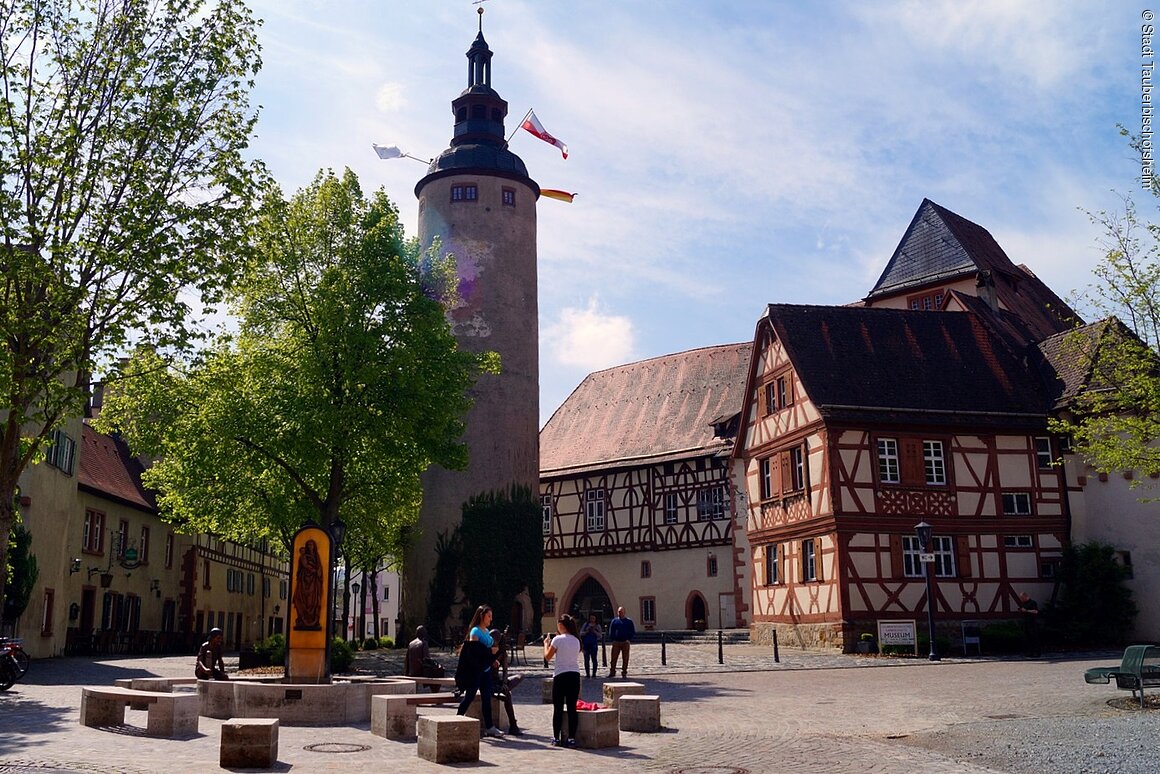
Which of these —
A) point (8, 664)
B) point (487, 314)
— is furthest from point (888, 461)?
point (8, 664)

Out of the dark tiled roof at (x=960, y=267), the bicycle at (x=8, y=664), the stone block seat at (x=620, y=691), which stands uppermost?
the dark tiled roof at (x=960, y=267)

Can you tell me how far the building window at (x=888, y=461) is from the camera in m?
32.1

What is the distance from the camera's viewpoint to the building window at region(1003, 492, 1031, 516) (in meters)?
32.8

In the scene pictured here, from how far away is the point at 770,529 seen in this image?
3550 centimetres

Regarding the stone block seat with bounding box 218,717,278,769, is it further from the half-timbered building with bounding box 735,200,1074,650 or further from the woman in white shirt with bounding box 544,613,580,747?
the half-timbered building with bounding box 735,200,1074,650

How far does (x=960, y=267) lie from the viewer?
142 ft

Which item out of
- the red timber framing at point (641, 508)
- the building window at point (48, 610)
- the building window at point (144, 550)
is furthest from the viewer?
the red timber framing at point (641, 508)

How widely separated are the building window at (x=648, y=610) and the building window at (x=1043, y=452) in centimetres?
1746

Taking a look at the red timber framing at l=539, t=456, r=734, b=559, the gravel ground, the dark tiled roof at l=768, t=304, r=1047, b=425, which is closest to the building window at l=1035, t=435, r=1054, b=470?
the dark tiled roof at l=768, t=304, r=1047, b=425

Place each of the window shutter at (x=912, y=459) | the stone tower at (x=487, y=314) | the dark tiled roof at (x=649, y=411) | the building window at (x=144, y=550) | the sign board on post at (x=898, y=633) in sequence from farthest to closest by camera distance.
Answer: the dark tiled roof at (x=649, y=411)
the stone tower at (x=487, y=314)
the building window at (x=144, y=550)
the window shutter at (x=912, y=459)
the sign board on post at (x=898, y=633)

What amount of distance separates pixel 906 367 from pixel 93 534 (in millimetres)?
25913

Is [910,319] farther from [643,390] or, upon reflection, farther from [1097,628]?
[643,390]

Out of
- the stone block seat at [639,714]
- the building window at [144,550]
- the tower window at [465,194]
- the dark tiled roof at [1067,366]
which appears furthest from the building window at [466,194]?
the stone block seat at [639,714]

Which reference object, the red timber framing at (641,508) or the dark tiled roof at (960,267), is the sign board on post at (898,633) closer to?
the red timber framing at (641,508)
